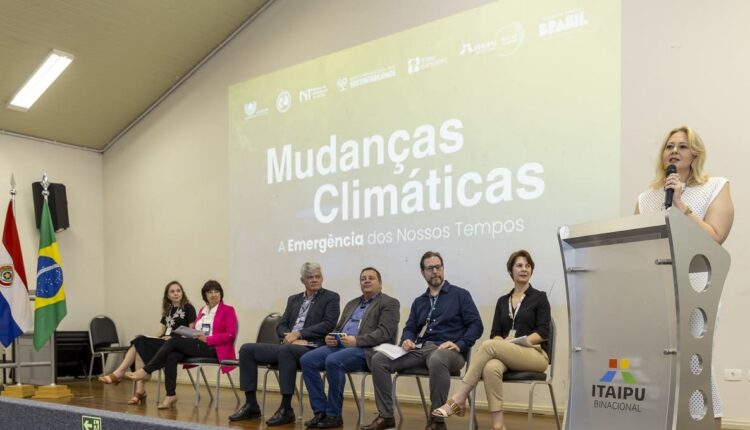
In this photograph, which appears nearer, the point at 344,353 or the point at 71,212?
the point at 344,353

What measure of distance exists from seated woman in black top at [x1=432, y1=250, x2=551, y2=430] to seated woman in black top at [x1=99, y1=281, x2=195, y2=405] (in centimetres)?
280

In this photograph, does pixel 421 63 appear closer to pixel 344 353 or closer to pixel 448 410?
pixel 344 353

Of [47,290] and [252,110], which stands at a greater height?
[252,110]

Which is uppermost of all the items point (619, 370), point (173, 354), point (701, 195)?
point (701, 195)

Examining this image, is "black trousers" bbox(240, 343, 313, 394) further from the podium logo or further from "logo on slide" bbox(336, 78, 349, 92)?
the podium logo

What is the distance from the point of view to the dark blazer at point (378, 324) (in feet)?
14.8

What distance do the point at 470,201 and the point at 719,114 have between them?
1716 millimetres

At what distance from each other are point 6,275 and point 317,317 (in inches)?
110

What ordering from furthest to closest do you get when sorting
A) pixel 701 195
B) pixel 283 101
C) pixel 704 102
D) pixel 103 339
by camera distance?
pixel 103 339
pixel 283 101
pixel 704 102
pixel 701 195

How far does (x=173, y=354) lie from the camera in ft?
17.6

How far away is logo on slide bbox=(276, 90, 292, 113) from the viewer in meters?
6.57

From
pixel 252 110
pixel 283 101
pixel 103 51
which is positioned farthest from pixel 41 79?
pixel 283 101

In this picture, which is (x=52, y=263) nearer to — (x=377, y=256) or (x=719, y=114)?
(x=377, y=256)

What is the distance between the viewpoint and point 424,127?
5551mm
